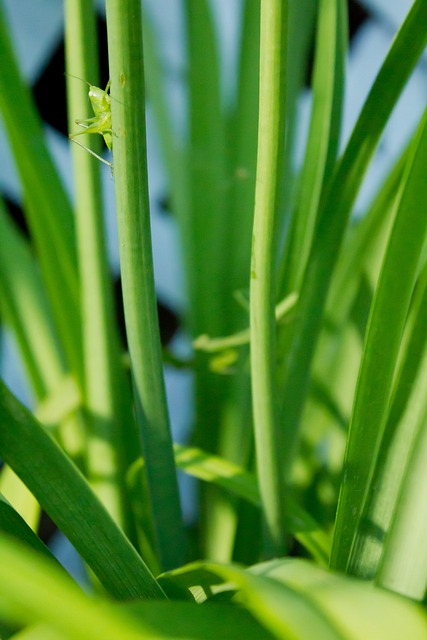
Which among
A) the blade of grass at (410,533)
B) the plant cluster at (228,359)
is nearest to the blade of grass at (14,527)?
the plant cluster at (228,359)

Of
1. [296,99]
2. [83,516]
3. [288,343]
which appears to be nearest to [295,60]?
[296,99]

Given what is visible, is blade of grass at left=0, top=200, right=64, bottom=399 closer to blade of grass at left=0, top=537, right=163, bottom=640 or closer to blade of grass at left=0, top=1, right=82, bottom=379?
blade of grass at left=0, top=1, right=82, bottom=379

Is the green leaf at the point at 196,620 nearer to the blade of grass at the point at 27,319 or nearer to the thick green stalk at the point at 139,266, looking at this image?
the thick green stalk at the point at 139,266

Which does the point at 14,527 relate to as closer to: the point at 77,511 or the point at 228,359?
the point at 77,511

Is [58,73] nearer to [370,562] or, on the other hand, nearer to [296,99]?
[296,99]

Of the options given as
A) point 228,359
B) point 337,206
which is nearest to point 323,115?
point 337,206

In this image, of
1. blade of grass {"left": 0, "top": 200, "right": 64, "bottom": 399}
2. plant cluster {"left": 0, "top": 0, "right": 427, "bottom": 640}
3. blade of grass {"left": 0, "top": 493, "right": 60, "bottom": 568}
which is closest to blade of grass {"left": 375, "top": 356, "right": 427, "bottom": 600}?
plant cluster {"left": 0, "top": 0, "right": 427, "bottom": 640}

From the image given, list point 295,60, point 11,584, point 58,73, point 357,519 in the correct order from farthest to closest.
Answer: point 58,73 < point 295,60 < point 357,519 < point 11,584
